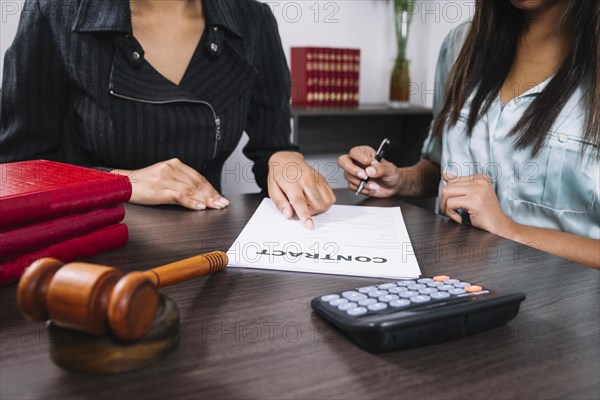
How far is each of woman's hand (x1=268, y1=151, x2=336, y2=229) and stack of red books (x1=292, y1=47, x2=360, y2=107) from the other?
1.46 m

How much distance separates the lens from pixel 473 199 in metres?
0.88

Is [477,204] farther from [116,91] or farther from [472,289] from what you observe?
[116,91]

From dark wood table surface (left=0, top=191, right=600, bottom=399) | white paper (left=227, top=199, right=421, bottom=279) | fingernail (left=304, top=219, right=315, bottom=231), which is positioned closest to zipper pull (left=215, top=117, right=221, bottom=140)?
white paper (left=227, top=199, right=421, bottom=279)

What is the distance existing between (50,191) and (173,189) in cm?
35

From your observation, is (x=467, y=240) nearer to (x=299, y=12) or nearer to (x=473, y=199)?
(x=473, y=199)

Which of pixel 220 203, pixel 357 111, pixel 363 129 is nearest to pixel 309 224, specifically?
pixel 220 203

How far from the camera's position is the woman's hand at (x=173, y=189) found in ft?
2.99

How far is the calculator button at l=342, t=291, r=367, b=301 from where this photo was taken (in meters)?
0.48

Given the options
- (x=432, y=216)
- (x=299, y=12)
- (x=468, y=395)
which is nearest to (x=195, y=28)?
(x=432, y=216)

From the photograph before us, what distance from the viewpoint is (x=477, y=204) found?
0.87 metres

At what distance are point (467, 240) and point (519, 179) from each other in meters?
0.40

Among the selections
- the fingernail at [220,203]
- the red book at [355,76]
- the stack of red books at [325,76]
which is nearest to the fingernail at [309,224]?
the fingernail at [220,203]

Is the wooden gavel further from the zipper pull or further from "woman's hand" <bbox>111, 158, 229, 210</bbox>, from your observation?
the zipper pull

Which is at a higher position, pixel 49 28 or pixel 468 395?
pixel 49 28
